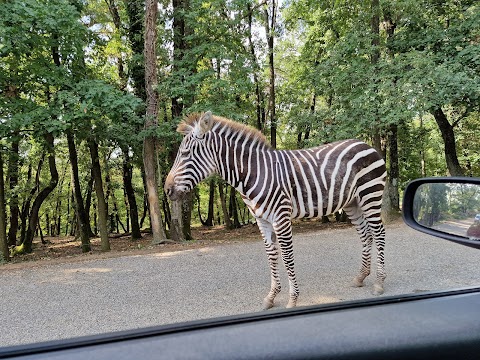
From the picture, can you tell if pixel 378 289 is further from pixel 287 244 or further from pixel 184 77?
pixel 184 77

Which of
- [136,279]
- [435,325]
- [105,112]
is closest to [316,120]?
[105,112]

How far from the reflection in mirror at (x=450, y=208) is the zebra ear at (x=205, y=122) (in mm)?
2970

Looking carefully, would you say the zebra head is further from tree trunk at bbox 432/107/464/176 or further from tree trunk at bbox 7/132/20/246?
tree trunk at bbox 432/107/464/176

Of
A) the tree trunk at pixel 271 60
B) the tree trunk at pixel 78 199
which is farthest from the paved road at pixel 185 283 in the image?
the tree trunk at pixel 271 60

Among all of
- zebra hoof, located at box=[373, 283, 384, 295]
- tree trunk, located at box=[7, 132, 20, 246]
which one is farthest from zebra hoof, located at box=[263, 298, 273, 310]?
tree trunk, located at box=[7, 132, 20, 246]

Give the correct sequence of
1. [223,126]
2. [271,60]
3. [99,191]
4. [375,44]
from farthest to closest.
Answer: [271,60] → [375,44] → [99,191] → [223,126]

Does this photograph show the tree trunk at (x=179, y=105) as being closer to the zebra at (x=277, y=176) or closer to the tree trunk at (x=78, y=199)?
the tree trunk at (x=78, y=199)

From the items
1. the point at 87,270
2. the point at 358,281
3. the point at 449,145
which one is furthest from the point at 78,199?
the point at 449,145

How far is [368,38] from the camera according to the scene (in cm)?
1052

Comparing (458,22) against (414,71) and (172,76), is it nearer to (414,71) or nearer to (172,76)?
(414,71)

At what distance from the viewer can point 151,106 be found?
10125mm

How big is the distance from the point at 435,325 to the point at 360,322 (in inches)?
7.4

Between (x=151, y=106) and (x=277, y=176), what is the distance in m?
6.72

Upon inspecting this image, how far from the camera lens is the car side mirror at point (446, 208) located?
1.50m
